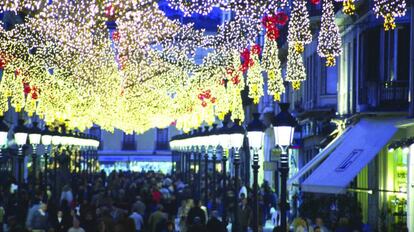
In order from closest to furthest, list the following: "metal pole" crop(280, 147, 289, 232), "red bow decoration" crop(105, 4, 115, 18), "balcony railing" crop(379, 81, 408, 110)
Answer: "metal pole" crop(280, 147, 289, 232)
"red bow decoration" crop(105, 4, 115, 18)
"balcony railing" crop(379, 81, 408, 110)

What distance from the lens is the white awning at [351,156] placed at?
90.5ft

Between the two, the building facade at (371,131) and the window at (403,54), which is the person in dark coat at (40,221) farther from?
the window at (403,54)

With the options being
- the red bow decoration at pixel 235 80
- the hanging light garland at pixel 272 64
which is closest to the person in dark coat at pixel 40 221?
the hanging light garland at pixel 272 64

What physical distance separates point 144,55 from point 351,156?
20.6 meters

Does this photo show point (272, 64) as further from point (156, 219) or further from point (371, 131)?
point (156, 219)

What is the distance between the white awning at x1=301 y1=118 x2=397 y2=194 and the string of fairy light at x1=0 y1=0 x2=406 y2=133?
243 cm

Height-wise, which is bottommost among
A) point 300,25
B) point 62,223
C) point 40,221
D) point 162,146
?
point 62,223

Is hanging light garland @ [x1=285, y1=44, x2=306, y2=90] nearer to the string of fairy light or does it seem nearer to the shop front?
the string of fairy light

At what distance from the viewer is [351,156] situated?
2969 cm

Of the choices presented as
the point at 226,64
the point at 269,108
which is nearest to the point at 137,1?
the point at 226,64

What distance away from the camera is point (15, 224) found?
72.2 ft

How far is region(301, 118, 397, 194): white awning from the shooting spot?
27578 millimetres

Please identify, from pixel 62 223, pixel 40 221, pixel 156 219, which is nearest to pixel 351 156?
pixel 156 219

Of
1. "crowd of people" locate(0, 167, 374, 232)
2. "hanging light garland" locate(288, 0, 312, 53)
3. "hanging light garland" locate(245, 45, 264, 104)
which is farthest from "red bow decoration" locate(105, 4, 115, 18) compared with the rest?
"hanging light garland" locate(245, 45, 264, 104)
